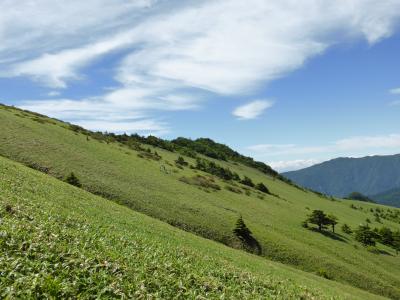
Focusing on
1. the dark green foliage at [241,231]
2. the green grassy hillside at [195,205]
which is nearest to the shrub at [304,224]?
the green grassy hillside at [195,205]

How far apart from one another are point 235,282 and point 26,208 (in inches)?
563

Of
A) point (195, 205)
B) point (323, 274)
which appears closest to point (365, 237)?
point (323, 274)

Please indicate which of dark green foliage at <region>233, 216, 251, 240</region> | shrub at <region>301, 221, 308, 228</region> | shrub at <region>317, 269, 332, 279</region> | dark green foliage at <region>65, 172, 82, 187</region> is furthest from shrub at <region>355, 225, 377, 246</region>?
dark green foliage at <region>65, 172, 82, 187</region>

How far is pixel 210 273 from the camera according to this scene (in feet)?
70.3

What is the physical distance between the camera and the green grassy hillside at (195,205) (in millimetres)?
58781

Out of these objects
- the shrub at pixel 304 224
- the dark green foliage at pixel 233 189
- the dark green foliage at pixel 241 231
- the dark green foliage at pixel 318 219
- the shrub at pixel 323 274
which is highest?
the dark green foliage at pixel 233 189

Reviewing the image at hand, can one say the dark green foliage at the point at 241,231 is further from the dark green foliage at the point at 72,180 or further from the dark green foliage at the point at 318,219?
the dark green foliage at the point at 318,219

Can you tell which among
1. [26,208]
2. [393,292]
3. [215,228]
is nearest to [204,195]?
[215,228]

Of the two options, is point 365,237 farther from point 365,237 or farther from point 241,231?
point 241,231

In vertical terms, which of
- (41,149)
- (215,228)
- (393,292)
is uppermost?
(41,149)

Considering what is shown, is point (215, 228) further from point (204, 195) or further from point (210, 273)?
point (210, 273)

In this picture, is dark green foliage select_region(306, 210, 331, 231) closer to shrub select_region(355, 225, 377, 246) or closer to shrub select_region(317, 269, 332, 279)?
shrub select_region(355, 225, 377, 246)

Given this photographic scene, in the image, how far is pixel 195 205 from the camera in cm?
6906

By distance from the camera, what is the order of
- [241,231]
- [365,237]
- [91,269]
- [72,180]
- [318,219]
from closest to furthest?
[91,269]
[72,180]
[241,231]
[318,219]
[365,237]
